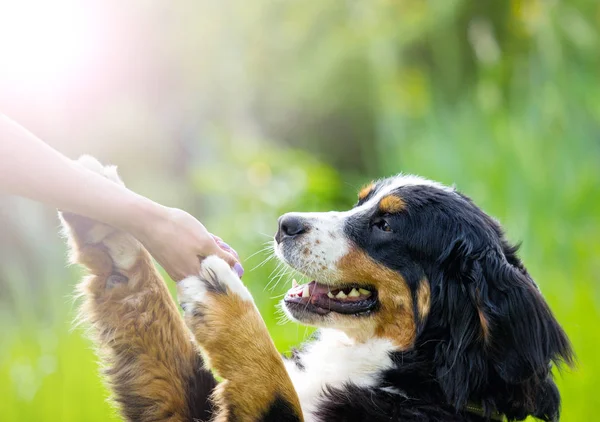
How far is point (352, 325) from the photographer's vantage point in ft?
10.0

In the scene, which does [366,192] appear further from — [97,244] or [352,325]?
[97,244]

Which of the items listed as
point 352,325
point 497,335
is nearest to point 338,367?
point 352,325

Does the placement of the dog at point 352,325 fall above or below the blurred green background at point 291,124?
below

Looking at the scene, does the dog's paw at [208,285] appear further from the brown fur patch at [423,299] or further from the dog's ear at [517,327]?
the dog's ear at [517,327]

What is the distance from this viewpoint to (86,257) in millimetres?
2781

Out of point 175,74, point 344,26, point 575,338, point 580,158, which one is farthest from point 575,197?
point 175,74

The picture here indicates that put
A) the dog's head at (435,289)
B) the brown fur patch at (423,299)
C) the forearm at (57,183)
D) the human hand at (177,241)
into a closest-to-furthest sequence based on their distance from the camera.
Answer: the forearm at (57,183)
the human hand at (177,241)
the dog's head at (435,289)
the brown fur patch at (423,299)

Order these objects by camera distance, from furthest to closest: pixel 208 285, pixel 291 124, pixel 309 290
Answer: pixel 291 124, pixel 309 290, pixel 208 285

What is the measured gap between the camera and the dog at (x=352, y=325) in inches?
104

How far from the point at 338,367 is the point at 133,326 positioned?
2.78ft

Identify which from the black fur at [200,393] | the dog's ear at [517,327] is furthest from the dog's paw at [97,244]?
the dog's ear at [517,327]

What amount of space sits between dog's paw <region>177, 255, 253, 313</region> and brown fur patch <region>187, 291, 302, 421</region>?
0.05 feet

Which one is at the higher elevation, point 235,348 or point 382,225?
point 382,225

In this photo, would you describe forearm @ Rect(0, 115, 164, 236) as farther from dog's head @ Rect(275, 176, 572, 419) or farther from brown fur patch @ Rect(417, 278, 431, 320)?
brown fur patch @ Rect(417, 278, 431, 320)
